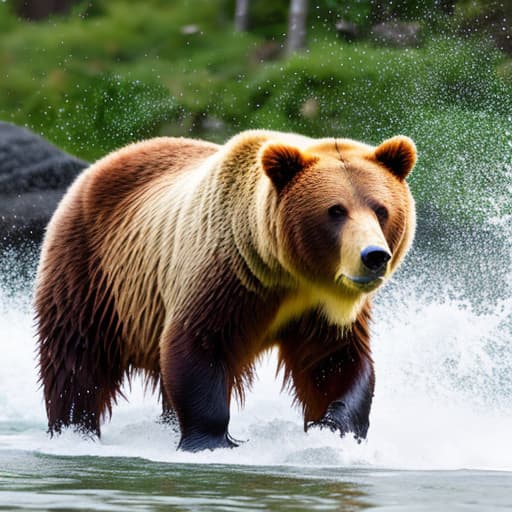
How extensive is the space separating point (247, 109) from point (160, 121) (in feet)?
4.49

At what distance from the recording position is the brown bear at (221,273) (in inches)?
234

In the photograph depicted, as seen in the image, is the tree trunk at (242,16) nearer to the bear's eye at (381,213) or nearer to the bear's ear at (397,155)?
the bear's ear at (397,155)

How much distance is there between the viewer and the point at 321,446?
20.2ft

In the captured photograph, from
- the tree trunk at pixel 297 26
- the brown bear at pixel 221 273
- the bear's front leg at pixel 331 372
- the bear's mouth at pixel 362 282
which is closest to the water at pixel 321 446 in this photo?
the bear's front leg at pixel 331 372

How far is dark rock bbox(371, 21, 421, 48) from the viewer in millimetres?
18172

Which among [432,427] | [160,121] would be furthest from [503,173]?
[432,427]

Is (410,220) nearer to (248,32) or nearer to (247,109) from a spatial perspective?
(247,109)

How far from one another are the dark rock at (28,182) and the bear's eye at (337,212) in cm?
815

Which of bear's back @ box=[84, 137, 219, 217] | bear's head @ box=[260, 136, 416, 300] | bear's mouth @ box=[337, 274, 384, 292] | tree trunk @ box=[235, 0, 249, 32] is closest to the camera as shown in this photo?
bear's mouth @ box=[337, 274, 384, 292]

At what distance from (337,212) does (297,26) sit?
43.5ft

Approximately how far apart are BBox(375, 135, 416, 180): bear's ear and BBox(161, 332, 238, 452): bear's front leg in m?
1.24

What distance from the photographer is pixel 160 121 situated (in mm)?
18469

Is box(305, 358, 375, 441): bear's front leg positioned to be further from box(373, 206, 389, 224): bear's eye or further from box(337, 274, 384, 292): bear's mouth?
box(373, 206, 389, 224): bear's eye

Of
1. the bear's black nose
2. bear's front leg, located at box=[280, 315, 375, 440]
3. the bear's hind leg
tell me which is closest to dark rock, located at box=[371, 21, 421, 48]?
the bear's hind leg
